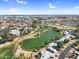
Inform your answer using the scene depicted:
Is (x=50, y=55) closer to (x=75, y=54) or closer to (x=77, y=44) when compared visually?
(x=75, y=54)

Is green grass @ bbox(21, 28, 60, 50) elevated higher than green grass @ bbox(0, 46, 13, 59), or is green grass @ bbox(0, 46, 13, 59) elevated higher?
green grass @ bbox(0, 46, 13, 59)

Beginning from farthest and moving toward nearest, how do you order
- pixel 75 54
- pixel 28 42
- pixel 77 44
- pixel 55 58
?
pixel 28 42 → pixel 77 44 → pixel 75 54 → pixel 55 58

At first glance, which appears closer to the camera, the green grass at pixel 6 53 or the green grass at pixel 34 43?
the green grass at pixel 6 53

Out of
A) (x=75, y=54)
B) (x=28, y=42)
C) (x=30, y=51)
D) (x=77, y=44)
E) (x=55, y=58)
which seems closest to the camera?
(x=55, y=58)

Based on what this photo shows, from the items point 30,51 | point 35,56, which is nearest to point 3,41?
point 30,51

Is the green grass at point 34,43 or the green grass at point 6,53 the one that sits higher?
the green grass at point 6,53

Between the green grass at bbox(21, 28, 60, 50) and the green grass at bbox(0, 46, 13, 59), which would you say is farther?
the green grass at bbox(21, 28, 60, 50)

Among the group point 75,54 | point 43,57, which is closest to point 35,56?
point 43,57

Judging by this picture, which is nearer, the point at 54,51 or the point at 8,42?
the point at 54,51

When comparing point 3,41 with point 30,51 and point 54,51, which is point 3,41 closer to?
point 30,51

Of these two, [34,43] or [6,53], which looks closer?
[6,53]
